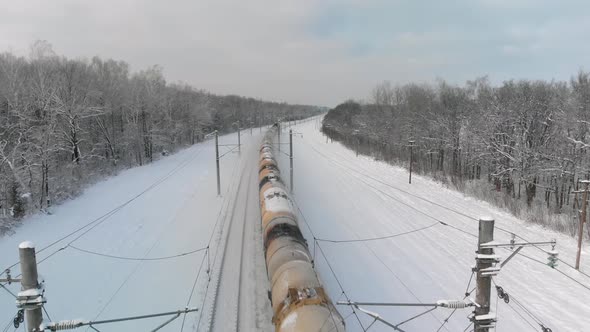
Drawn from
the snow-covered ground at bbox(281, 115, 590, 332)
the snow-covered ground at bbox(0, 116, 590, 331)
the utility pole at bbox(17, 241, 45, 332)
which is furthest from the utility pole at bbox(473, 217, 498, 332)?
the utility pole at bbox(17, 241, 45, 332)

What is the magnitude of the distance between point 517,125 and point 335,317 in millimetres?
35676

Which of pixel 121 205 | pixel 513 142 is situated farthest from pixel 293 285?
pixel 513 142

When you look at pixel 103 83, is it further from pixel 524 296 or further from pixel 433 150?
pixel 524 296

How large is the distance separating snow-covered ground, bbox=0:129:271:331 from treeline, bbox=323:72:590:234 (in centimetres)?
2075

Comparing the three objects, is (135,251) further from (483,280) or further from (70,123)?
(70,123)

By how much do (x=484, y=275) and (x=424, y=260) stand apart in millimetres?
11961

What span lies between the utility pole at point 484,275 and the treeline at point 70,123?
1246 inches

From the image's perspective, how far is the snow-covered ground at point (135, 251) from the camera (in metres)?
14.6

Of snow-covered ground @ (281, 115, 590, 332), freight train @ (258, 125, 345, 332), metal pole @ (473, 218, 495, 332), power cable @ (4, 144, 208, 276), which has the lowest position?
snow-covered ground @ (281, 115, 590, 332)

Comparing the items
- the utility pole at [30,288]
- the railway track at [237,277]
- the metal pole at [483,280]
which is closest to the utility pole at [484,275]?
the metal pole at [483,280]

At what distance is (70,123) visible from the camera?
41.7 m

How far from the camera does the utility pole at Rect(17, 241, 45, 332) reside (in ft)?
21.4

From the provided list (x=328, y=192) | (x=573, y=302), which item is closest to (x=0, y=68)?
(x=328, y=192)

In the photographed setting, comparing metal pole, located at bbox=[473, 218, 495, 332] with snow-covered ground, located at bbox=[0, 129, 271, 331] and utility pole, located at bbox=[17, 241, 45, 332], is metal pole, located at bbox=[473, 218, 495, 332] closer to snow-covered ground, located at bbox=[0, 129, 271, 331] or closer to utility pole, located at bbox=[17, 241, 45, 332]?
snow-covered ground, located at bbox=[0, 129, 271, 331]
